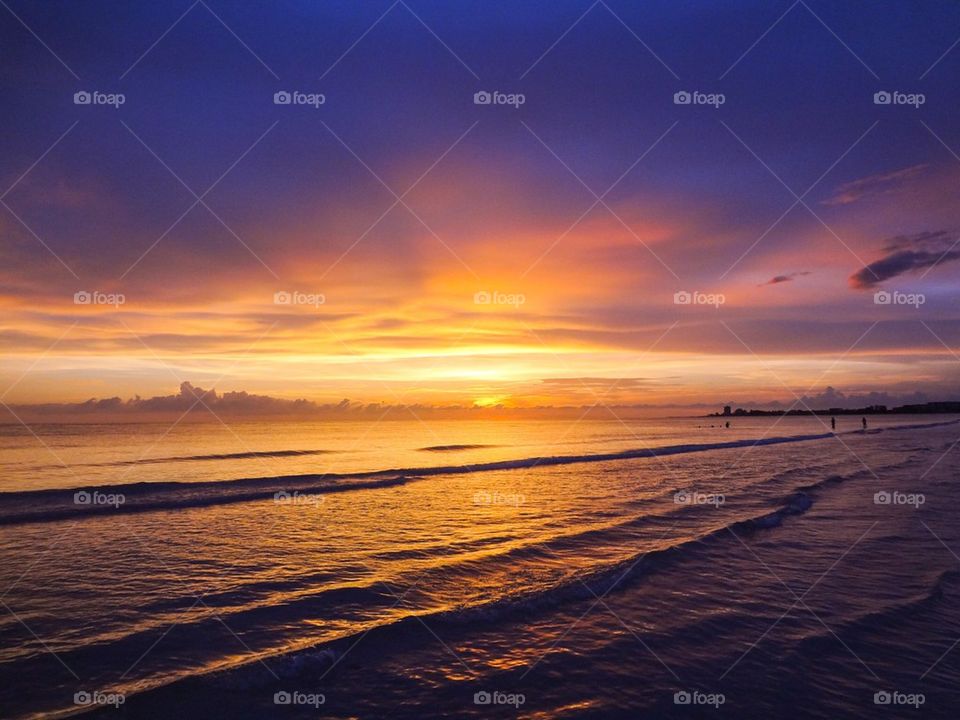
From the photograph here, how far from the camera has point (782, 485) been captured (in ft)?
88.2

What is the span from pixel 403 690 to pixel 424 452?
1703 inches
